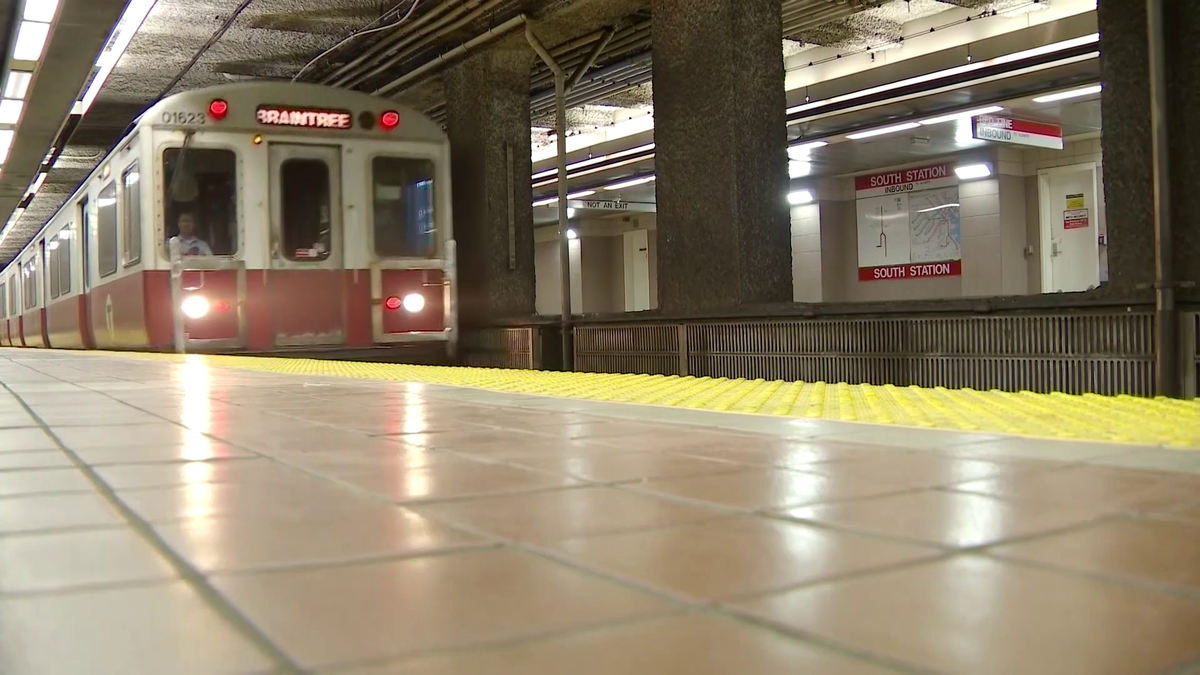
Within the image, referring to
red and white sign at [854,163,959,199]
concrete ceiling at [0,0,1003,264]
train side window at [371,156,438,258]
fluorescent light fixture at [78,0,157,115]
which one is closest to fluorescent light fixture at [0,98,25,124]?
concrete ceiling at [0,0,1003,264]

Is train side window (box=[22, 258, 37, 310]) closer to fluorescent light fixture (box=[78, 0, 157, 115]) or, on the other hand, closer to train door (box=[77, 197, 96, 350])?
fluorescent light fixture (box=[78, 0, 157, 115])

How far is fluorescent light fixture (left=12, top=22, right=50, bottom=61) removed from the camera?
888cm

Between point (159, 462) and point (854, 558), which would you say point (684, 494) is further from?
point (159, 462)

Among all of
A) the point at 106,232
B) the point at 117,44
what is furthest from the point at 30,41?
the point at 106,232

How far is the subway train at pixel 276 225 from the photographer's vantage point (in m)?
8.55

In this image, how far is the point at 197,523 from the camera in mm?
1442

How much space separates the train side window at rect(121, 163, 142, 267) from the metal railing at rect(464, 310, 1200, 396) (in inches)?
158

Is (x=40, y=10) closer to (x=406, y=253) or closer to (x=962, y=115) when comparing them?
(x=406, y=253)

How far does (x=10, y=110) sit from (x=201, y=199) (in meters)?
4.51

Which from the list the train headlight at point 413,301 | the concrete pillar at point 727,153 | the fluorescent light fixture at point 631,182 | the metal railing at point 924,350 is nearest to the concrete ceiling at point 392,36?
the concrete pillar at point 727,153

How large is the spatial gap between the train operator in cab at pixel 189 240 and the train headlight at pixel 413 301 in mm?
1749

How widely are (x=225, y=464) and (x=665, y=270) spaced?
6126 mm

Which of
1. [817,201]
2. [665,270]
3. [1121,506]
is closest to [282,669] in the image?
[1121,506]

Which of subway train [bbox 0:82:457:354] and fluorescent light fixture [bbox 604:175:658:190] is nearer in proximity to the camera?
subway train [bbox 0:82:457:354]
